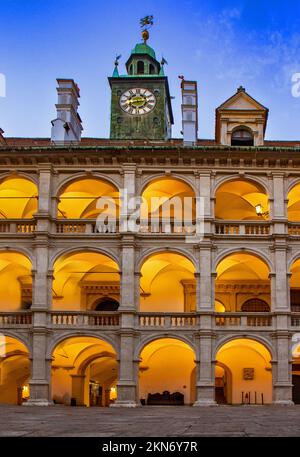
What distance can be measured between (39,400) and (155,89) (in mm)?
19993

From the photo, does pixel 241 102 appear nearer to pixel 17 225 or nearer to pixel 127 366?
pixel 17 225

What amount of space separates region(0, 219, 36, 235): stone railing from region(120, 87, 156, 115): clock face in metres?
11.0

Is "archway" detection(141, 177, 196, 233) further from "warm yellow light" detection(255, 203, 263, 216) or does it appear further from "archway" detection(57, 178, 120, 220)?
"warm yellow light" detection(255, 203, 263, 216)

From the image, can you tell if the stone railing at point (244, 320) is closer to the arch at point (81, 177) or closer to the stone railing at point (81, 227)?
the stone railing at point (81, 227)

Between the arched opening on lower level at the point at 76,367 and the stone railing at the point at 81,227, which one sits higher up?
the stone railing at the point at 81,227

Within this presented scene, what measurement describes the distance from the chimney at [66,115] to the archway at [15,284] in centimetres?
634

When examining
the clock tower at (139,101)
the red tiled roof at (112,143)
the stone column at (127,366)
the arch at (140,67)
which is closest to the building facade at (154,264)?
the stone column at (127,366)

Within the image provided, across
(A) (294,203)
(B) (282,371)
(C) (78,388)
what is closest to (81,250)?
(C) (78,388)

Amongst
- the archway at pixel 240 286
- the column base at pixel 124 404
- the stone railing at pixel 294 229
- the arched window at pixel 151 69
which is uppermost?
the arched window at pixel 151 69

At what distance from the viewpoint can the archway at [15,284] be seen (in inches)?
1305

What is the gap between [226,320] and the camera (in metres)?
30.5

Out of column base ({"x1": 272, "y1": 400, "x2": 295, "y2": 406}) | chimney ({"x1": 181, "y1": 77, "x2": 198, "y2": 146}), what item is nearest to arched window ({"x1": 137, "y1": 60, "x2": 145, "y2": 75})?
chimney ({"x1": 181, "y1": 77, "x2": 198, "y2": 146})

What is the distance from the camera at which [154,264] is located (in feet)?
109

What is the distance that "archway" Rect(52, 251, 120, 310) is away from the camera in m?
33.2
